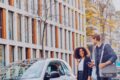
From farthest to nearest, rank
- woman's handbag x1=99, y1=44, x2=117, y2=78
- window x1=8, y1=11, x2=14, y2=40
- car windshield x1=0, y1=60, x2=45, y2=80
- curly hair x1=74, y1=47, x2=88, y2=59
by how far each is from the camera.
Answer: window x1=8, y1=11, x2=14, y2=40
curly hair x1=74, y1=47, x2=88, y2=59
car windshield x1=0, y1=60, x2=45, y2=80
woman's handbag x1=99, y1=44, x2=117, y2=78

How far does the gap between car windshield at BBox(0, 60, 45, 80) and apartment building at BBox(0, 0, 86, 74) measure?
2769 centimetres

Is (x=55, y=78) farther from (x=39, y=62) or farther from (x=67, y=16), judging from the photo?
(x=67, y=16)

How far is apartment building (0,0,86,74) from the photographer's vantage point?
4522cm

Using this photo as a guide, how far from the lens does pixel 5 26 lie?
44.8 metres

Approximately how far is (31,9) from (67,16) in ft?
52.9

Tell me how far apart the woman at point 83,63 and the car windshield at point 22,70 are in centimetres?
189

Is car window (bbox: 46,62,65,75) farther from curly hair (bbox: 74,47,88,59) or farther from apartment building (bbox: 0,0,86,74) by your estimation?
apartment building (bbox: 0,0,86,74)

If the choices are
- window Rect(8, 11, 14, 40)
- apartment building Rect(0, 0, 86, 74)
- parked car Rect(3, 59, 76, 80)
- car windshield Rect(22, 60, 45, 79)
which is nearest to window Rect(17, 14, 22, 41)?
apartment building Rect(0, 0, 86, 74)

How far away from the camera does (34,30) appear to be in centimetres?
5284

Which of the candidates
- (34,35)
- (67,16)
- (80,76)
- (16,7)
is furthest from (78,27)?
(80,76)

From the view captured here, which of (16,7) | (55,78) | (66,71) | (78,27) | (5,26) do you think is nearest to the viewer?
(55,78)

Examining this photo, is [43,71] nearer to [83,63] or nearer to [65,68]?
[65,68]

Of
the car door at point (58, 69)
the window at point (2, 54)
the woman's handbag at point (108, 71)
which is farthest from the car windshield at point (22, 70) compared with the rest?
the window at point (2, 54)

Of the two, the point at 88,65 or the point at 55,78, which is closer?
the point at 55,78
